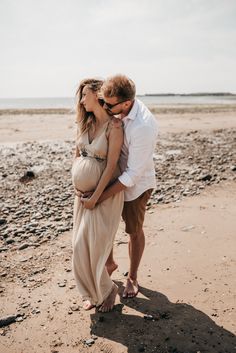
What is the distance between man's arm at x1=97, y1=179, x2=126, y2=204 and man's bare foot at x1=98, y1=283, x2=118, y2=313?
1.11 meters

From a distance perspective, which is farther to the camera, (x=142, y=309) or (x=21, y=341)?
(x=142, y=309)

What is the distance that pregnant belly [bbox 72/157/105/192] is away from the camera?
382 cm

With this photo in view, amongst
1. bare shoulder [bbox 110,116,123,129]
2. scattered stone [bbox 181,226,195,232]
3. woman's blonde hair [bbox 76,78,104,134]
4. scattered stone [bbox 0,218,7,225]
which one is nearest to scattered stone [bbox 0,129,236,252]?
scattered stone [bbox 0,218,7,225]

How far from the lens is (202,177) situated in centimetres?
883

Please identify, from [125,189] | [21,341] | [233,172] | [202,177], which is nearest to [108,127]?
[125,189]

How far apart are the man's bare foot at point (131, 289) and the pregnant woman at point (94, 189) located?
41 cm

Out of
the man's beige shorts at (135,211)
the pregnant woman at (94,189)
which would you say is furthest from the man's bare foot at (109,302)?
the man's beige shorts at (135,211)

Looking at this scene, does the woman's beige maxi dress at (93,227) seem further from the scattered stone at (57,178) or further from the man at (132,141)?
the scattered stone at (57,178)

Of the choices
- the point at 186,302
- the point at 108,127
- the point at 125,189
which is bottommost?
the point at 186,302

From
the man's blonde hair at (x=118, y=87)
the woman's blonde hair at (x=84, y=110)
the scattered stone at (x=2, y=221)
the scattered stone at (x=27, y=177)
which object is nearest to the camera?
the man's blonde hair at (x=118, y=87)

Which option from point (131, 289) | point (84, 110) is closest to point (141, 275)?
point (131, 289)

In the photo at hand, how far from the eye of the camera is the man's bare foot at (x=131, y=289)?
173 inches

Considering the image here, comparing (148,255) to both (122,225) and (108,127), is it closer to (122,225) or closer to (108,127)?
(122,225)

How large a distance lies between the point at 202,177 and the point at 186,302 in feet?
16.4
